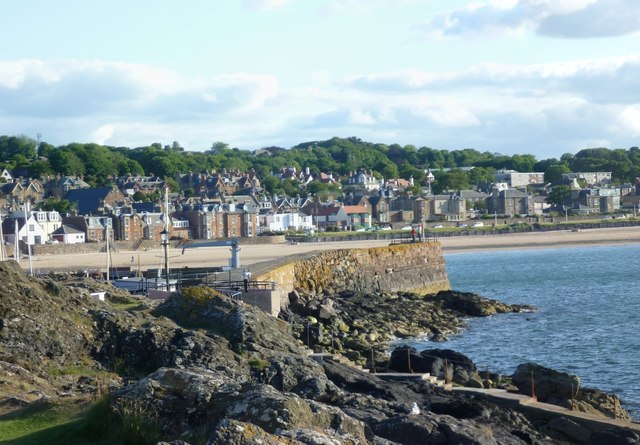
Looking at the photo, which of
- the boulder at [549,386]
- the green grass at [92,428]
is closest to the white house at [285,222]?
the boulder at [549,386]

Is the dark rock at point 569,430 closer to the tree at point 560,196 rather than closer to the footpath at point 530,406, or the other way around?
the footpath at point 530,406

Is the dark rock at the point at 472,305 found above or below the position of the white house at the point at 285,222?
below

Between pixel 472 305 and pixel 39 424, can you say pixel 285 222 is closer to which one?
pixel 472 305

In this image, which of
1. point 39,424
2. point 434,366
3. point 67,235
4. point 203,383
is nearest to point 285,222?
point 67,235

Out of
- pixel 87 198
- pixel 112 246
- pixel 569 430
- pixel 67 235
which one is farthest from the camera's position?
pixel 87 198

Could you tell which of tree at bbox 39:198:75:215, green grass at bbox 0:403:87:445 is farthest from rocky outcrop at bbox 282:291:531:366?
tree at bbox 39:198:75:215

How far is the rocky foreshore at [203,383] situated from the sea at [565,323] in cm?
766

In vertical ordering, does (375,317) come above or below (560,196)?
below

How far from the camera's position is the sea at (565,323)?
1169 inches

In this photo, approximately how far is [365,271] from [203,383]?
42.2m

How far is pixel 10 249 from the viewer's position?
7444 cm

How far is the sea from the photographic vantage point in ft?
97.4

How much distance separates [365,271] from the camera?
51.8 meters

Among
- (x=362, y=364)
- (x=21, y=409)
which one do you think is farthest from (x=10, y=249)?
(x=21, y=409)
